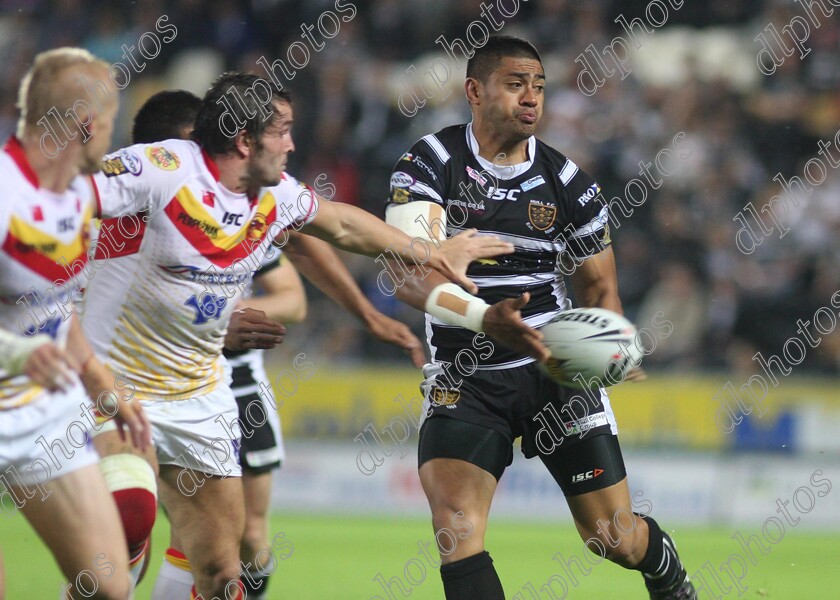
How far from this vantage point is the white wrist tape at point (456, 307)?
17.4 feet

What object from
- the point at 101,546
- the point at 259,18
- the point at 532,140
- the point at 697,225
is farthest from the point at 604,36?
the point at 101,546

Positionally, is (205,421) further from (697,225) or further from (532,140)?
(697,225)

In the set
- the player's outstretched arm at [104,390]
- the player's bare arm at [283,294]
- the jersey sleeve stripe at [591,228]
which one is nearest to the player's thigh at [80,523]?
the player's outstretched arm at [104,390]

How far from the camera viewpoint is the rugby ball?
5.38m

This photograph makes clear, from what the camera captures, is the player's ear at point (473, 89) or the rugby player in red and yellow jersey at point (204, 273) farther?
the player's ear at point (473, 89)

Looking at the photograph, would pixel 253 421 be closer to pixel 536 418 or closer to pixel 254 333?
pixel 254 333

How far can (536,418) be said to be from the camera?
19.1 ft

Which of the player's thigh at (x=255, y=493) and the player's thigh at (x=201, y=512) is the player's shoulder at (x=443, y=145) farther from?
the player's thigh at (x=255, y=493)

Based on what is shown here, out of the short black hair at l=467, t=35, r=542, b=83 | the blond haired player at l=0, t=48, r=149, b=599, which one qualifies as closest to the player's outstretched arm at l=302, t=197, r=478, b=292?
the short black hair at l=467, t=35, r=542, b=83

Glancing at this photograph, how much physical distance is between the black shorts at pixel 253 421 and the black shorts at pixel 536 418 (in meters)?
1.86

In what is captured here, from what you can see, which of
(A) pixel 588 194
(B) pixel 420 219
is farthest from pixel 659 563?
(B) pixel 420 219

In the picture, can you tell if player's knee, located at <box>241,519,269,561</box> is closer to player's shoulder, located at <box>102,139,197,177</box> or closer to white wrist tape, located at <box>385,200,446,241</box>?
white wrist tape, located at <box>385,200,446,241</box>

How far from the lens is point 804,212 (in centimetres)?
1395

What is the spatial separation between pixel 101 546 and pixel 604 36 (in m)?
12.8
